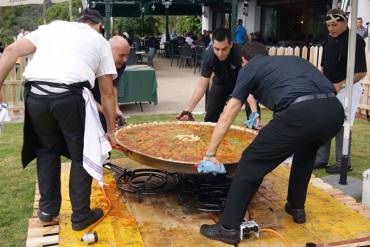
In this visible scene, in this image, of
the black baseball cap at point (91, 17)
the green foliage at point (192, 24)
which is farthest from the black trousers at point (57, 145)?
the green foliage at point (192, 24)

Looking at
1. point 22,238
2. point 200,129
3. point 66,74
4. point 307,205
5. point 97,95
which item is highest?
point 66,74

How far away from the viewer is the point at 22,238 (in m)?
3.88

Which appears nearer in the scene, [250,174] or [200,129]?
[250,174]

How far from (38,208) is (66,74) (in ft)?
4.26

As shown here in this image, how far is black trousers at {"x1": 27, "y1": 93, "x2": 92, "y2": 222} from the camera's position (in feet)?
10.3

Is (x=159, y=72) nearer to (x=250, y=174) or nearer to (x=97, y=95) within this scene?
(x=97, y=95)

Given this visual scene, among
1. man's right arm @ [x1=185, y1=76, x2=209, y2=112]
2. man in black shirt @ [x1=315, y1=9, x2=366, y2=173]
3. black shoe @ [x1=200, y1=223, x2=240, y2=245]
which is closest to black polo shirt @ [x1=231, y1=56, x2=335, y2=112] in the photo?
black shoe @ [x1=200, y1=223, x2=240, y2=245]

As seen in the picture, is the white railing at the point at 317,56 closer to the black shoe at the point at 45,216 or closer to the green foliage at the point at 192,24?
the black shoe at the point at 45,216

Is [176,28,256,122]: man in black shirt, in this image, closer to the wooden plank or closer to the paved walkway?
the wooden plank

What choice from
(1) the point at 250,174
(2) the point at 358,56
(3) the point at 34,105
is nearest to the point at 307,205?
(1) the point at 250,174

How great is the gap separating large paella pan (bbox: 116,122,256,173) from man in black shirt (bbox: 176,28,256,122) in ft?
1.48

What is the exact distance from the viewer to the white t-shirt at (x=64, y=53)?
3125 mm

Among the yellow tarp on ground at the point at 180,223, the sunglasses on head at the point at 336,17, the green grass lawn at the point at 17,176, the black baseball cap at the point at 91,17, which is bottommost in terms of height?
the green grass lawn at the point at 17,176

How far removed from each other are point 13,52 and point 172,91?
9.17 m
